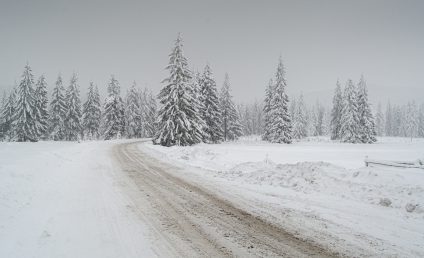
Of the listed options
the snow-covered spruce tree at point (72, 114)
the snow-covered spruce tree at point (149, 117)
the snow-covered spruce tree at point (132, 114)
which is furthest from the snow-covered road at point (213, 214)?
the snow-covered spruce tree at point (149, 117)

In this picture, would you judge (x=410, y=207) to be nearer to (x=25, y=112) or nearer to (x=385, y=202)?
(x=385, y=202)

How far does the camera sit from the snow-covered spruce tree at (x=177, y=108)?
117 ft

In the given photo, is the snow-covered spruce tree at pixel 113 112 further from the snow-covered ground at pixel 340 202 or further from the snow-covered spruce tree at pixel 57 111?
the snow-covered ground at pixel 340 202

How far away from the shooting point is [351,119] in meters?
59.3

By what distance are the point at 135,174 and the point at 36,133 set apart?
44.4 m

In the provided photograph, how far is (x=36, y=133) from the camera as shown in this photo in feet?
167

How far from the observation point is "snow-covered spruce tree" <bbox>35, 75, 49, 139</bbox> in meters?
51.2

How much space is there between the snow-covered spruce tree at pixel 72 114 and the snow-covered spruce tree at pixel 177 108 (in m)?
27.4

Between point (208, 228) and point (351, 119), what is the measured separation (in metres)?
59.1

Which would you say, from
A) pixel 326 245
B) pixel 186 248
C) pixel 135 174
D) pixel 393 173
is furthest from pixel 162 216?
pixel 393 173

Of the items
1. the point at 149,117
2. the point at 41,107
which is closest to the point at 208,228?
the point at 41,107

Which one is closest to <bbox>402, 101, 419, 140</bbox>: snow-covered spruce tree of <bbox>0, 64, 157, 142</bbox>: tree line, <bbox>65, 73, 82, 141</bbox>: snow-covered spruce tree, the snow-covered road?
<bbox>0, 64, 157, 142</bbox>: tree line

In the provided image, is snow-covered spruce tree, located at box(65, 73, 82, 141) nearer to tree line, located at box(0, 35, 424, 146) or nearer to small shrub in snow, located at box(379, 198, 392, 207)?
tree line, located at box(0, 35, 424, 146)

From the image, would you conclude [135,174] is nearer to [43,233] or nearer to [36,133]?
[43,233]
